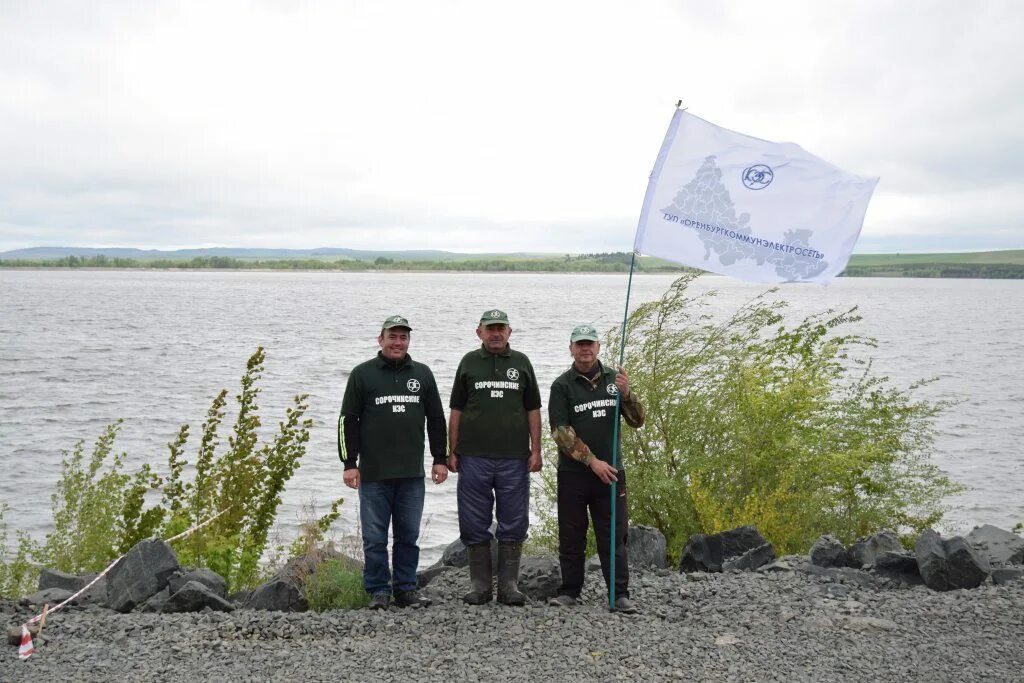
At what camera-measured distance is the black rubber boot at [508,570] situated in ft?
27.6

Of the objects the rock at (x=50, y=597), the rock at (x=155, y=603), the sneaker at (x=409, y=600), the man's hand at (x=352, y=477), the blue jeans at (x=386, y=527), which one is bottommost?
the rock at (x=50, y=597)

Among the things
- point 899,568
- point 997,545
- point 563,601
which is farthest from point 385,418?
point 997,545

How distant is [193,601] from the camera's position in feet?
27.8

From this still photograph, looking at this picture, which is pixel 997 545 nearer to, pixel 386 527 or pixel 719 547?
pixel 719 547

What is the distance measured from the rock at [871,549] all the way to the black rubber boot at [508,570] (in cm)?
362

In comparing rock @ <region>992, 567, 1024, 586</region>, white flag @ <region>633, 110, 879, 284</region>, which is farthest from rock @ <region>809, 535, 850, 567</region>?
white flag @ <region>633, 110, 879, 284</region>

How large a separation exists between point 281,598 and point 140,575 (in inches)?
53.0

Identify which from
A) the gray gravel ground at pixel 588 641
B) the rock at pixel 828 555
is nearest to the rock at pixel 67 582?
the gray gravel ground at pixel 588 641

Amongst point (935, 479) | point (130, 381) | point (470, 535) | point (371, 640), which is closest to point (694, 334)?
point (935, 479)

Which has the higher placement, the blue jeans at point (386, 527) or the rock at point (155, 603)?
the blue jeans at point (386, 527)

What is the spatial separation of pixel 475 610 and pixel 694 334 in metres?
6.25

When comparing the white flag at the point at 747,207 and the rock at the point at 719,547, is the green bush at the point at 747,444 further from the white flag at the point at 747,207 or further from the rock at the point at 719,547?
the white flag at the point at 747,207


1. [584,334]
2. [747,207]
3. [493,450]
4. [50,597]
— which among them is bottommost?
[50,597]

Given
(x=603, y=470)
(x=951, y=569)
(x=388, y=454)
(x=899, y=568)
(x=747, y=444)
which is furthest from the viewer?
(x=747, y=444)
